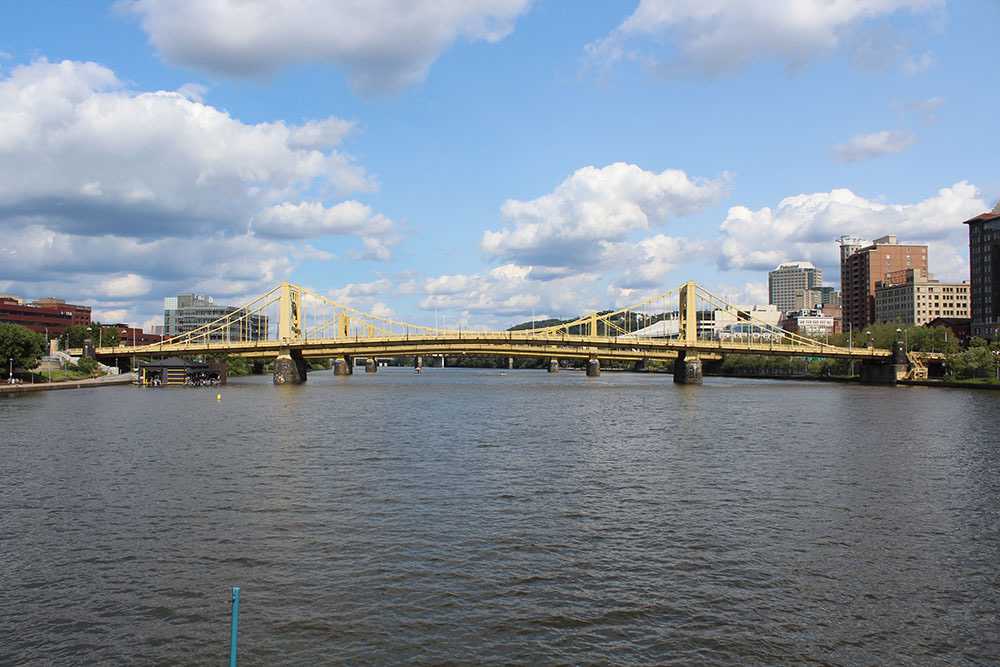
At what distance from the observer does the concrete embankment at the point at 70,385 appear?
95.1m

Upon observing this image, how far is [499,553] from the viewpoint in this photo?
20.2 m

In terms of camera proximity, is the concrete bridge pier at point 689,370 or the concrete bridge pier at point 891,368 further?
the concrete bridge pier at point 891,368

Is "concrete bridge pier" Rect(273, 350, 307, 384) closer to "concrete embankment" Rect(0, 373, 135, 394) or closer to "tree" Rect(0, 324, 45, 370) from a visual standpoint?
"concrete embankment" Rect(0, 373, 135, 394)

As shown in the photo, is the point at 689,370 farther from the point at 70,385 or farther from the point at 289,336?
the point at 70,385

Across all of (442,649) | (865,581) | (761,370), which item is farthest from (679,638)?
(761,370)

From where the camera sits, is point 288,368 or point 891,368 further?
point 891,368

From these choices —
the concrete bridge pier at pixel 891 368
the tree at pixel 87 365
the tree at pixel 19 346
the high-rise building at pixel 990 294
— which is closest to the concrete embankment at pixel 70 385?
the tree at pixel 19 346

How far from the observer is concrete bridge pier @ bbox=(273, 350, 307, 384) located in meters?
132

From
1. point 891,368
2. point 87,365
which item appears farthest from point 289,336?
point 891,368

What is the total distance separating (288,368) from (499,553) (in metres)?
119

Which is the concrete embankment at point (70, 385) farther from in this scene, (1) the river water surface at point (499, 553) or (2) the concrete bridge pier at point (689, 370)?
(2) the concrete bridge pier at point (689, 370)

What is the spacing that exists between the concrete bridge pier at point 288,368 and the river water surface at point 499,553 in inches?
3519

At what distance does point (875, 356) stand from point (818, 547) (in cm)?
12870

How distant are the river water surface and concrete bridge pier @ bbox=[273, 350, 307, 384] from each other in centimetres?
8939
